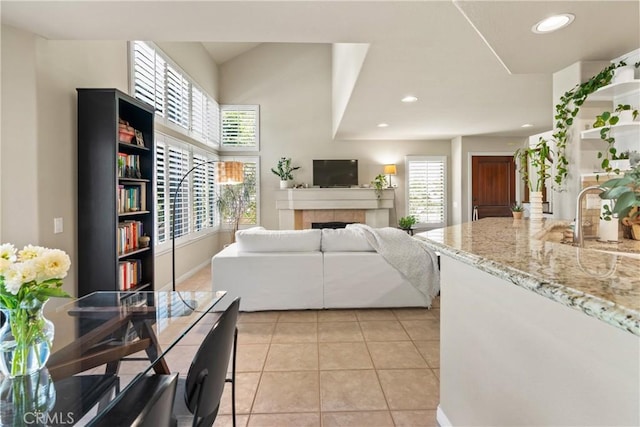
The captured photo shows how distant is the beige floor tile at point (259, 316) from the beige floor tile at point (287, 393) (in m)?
1.00

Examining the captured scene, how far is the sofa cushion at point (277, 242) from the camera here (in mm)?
3527

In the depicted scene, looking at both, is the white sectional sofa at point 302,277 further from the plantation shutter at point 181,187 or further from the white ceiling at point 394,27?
the white ceiling at point 394,27

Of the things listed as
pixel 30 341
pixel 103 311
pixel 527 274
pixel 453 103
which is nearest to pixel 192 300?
pixel 103 311

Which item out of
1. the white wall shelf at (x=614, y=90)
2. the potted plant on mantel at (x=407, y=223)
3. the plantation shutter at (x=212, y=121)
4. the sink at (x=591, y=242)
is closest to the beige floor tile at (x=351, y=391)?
the sink at (x=591, y=242)

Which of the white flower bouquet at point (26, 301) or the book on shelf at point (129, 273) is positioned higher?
the white flower bouquet at point (26, 301)

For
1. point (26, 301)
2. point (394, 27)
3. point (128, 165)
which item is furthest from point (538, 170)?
point (128, 165)

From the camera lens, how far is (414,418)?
1865 millimetres

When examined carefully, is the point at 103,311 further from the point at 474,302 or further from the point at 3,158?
the point at 474,302

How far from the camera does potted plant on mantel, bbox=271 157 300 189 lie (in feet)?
23.4

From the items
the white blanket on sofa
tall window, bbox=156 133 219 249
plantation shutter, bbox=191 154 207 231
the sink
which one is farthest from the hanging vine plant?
plantation shutter, bbox=191 154 207 231

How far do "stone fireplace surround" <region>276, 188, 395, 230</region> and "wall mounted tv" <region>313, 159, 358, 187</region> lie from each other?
1.25 ft

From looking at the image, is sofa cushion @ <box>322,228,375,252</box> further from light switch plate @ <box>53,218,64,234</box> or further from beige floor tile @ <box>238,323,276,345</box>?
light switch plate @ <box>53,218,64,234</box>

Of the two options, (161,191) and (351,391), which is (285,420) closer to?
(351,391)

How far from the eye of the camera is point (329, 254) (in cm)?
352
